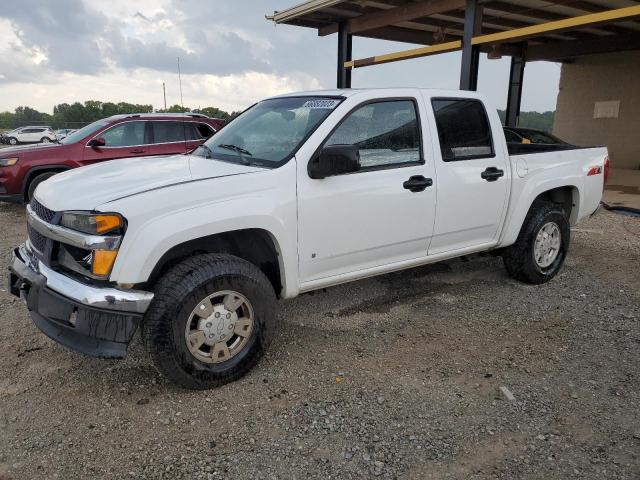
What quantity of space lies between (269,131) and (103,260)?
5.30 feet

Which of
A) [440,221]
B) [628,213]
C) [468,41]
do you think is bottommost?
[628,213]

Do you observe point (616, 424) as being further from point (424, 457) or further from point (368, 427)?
point (368, 427)

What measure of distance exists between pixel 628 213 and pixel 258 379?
26.7 ft

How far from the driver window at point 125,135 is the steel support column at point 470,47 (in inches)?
245

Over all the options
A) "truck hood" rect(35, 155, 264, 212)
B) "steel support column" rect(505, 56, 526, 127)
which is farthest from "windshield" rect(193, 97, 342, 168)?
"steel support column" rect(505, 56, 526, 127)

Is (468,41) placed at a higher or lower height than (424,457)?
higher

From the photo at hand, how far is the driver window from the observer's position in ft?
28.9

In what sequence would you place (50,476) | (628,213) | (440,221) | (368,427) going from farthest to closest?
1. (628,213)
2. (440,221)
3. (368,427)
4. (50,476)

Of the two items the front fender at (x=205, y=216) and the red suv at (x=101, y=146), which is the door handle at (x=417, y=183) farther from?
the red suv at (x=101, y=146)

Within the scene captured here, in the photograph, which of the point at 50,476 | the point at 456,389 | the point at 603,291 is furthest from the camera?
the point at 603,291

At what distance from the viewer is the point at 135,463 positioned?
98.6 inches

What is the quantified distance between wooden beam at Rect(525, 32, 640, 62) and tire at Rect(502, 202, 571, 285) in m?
13.1

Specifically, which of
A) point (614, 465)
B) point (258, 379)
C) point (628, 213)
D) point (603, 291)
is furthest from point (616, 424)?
point (628, 213)

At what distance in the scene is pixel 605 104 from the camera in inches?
693
